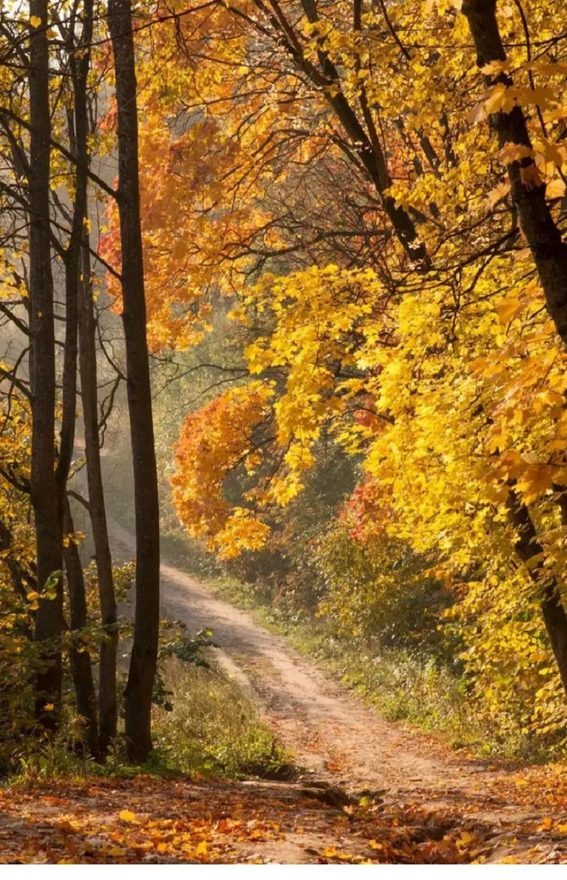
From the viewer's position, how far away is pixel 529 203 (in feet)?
13.6

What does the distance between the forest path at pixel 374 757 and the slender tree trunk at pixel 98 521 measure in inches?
96.8

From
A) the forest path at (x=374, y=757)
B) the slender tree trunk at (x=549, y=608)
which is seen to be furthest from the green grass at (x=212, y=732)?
the slender tree trunk at (x=549, y=608)

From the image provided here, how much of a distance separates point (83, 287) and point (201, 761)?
16.6ft

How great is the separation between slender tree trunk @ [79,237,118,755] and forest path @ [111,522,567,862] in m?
2.46

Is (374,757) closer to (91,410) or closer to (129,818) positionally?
(91,410)

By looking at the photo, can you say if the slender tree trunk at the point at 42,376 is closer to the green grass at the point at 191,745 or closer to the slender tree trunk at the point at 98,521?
the green grass at the point at 191,745

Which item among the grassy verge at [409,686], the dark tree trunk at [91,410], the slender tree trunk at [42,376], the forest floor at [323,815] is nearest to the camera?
the forest floor at [323,815]

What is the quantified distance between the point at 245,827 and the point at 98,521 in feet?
17.3

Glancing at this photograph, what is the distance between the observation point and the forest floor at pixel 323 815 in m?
5.02

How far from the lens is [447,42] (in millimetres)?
8055

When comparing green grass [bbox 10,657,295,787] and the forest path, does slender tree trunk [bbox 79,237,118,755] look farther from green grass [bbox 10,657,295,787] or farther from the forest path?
the forest path

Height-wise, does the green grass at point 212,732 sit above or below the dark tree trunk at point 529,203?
below

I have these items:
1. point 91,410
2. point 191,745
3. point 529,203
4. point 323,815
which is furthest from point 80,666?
point 529,203

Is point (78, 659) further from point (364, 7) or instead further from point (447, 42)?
point (364, 7)
